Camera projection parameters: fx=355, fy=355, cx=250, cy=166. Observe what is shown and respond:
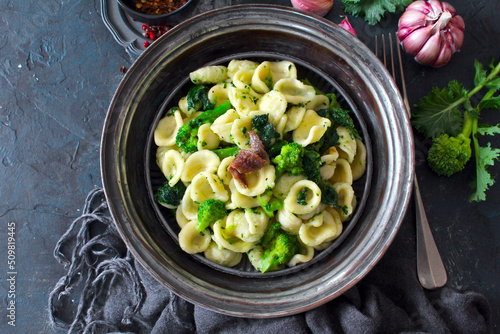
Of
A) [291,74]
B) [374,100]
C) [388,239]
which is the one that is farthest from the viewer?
[291,74]

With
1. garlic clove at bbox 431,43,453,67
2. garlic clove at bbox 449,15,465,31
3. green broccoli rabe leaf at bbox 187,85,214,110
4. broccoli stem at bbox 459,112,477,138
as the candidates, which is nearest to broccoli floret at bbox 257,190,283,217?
green broccoli rabe leaf at bbox 187,85,214,110

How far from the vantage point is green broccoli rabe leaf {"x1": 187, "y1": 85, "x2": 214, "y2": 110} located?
2732mm

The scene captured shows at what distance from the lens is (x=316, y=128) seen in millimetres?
2457

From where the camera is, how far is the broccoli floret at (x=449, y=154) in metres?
A: 2.83

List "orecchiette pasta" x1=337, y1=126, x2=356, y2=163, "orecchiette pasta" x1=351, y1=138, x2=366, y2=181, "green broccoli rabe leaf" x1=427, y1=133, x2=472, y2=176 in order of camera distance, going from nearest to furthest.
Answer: "orecchiette pasta" x1=337, y1=126, x2=356, y2=163 → "orecchiette pasta" x1=351, y1=138, x2=366, y2=181 → "green broccoli rabe leaf" x1=427, y1=133, x2=472, y2=176

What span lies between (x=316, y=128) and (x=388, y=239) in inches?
34.7

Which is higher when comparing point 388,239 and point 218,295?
point 388,239

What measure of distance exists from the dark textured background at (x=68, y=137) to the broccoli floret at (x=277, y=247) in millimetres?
1116

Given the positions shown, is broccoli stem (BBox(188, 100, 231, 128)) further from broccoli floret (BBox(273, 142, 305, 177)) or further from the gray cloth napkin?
the gray cloth napkin

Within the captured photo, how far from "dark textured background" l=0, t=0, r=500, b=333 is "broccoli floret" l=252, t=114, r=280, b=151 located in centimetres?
136

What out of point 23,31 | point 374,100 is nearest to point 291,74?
point 374,100

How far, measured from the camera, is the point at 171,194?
2.68 metres

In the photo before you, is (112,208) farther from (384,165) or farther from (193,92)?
(384,165)

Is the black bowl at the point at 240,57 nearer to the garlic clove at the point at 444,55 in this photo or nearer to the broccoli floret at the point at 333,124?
the broccoli floret at the point at 333,124
